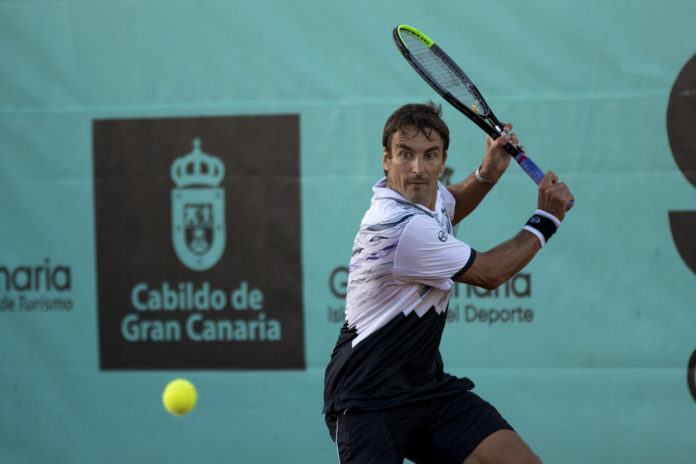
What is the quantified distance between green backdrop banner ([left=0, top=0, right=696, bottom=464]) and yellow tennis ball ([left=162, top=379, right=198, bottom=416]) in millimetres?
256

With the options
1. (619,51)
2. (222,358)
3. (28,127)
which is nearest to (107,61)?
(28,127)

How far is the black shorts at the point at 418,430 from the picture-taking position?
2.51 meters

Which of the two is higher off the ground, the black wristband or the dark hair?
the dark hair

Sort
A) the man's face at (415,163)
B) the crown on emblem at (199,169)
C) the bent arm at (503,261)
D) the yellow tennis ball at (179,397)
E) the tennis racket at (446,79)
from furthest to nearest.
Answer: the crown on emblem at (199,169), the yellow tennis ball at (179,397), the tennis racket at (446,79), the man's face at (415,163), the bent arm at (503,261)

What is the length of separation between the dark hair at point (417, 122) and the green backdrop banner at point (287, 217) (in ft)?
2.62

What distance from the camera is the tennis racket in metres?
2.74

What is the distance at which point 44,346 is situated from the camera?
3.64m

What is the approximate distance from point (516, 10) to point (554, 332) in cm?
123

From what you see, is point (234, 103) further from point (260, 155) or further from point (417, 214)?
point (417, 214)

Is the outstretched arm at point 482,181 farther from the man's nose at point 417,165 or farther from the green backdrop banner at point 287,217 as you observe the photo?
the green backdrop banner at point 287,217

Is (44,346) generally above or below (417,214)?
below

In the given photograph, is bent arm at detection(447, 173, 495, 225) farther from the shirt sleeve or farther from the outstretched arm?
the shirt sleeve

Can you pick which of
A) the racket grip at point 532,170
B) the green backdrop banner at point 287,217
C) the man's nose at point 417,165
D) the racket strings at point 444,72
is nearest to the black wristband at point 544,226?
the racket grip at point 532,170

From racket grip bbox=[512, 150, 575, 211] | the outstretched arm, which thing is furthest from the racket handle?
the outstretched arm
